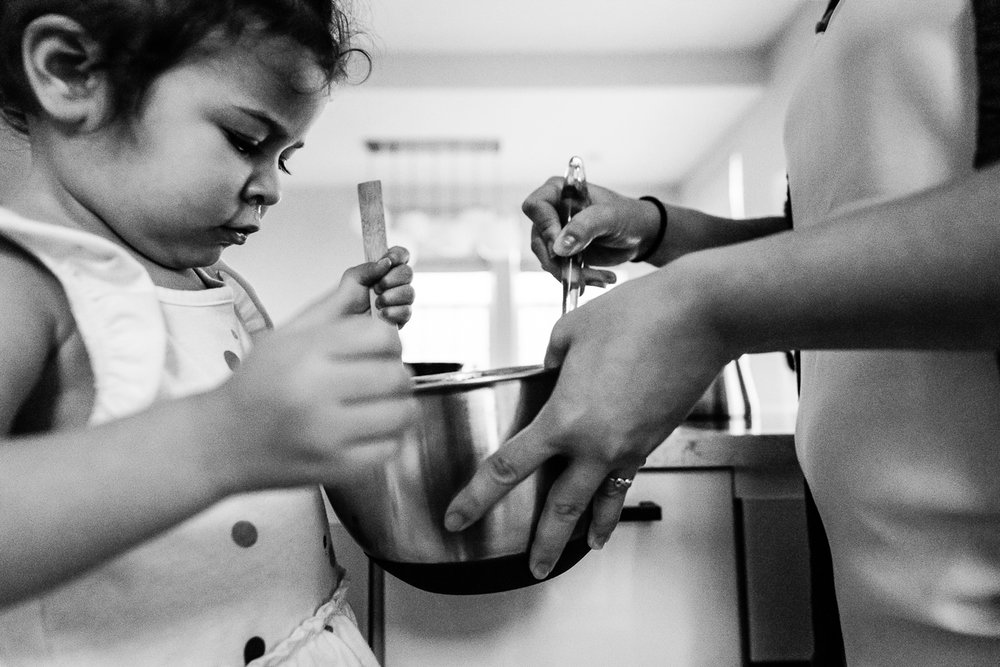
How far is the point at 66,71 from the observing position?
44 cm

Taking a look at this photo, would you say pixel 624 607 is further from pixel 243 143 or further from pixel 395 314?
pixel 243 143

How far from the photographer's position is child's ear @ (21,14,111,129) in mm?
427

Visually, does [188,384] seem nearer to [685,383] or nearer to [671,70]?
[685,383]

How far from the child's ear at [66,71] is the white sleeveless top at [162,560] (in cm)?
9

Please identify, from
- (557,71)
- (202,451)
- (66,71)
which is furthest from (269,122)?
(557,71)

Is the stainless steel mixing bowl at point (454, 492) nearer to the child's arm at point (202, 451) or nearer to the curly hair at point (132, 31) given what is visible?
the child's arm at point (202, 451)

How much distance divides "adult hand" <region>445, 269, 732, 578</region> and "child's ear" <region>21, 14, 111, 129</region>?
13.1 inches

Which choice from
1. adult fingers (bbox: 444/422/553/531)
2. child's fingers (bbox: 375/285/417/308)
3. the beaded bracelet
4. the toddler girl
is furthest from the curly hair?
the beaded bracelet

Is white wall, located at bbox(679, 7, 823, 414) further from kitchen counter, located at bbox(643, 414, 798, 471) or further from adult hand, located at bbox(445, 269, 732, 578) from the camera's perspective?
adult hand, located at bbox(445, 269, 732, 578)

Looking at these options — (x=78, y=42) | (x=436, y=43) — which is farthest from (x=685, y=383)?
(x=436, y=43)

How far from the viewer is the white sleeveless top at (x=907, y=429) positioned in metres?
0.44

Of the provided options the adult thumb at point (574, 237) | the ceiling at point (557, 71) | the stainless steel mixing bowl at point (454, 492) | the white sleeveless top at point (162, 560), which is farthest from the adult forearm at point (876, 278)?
the ceiling at point (557, 71)

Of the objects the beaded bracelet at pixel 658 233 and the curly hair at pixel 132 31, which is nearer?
the curly hair at pixel 132 31

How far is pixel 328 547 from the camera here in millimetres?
550
